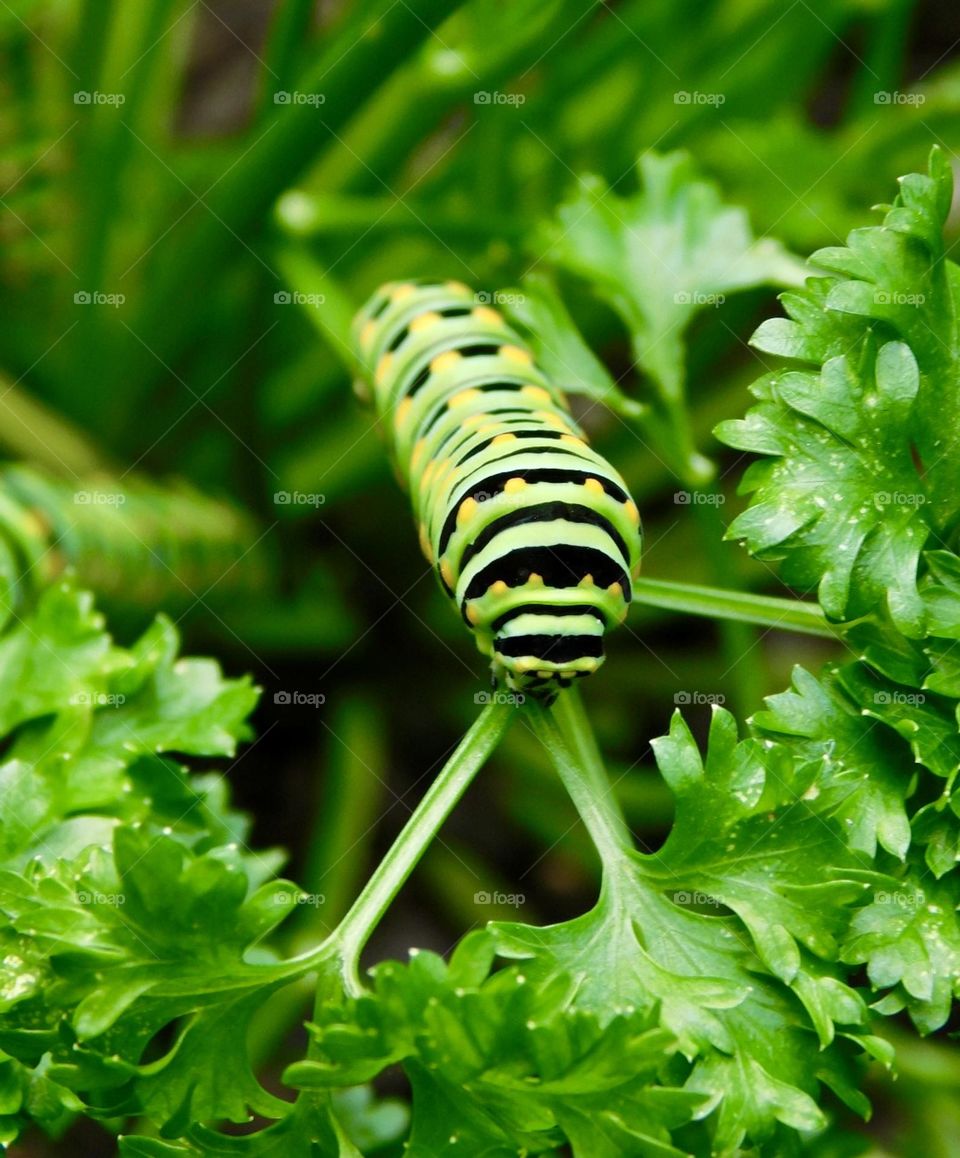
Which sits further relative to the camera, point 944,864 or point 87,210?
point 87,210

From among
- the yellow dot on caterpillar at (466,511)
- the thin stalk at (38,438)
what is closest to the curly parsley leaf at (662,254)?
the yellow dot on caterpillar at (466,511)

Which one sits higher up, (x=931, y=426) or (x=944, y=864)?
(x=931, y=426)

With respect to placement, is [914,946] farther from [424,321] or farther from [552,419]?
[424,321]

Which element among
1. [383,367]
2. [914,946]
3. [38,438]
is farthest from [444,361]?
[38,438]

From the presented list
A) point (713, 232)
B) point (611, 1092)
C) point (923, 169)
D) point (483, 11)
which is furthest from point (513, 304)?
point (923, 169)

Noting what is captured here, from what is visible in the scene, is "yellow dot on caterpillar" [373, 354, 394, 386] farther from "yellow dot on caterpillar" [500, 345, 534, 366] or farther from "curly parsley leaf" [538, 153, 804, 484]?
"curly parsley leaf" [538, 153, 804, 484]

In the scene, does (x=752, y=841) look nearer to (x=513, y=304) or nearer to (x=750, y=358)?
(x=513, y=304)
